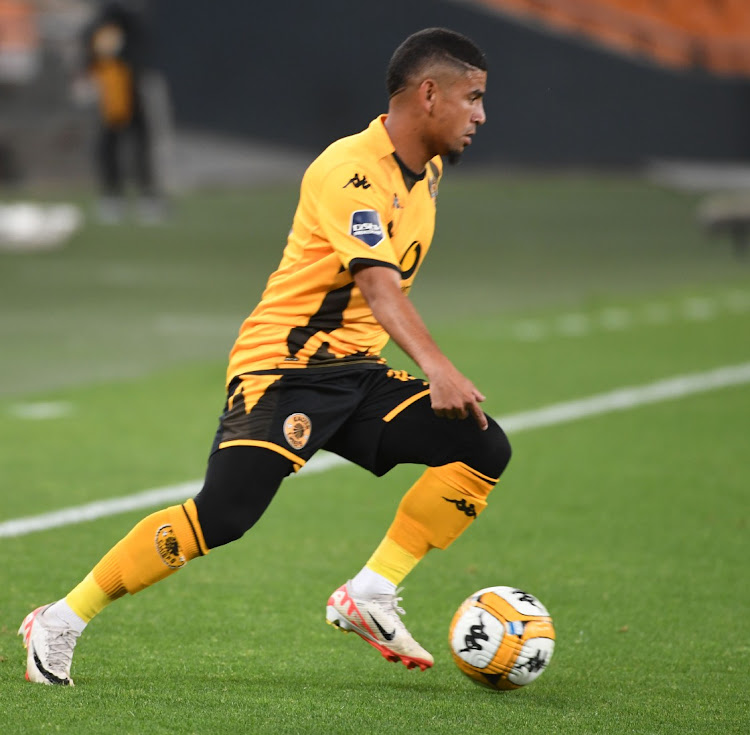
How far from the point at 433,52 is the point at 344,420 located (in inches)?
45.1

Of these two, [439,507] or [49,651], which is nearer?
[49,651]

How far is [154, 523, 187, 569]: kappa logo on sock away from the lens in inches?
178

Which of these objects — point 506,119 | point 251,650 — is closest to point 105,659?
point 251,650

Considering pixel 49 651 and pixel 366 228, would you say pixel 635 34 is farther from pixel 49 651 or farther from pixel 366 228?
pixel 49 651

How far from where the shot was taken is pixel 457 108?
14.9 feet

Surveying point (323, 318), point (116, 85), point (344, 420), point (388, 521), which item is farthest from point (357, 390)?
point (116, 85)

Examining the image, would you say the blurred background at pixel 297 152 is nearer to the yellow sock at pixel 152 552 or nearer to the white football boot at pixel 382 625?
the white football boot at pixel 382 625

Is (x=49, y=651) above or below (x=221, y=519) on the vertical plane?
below

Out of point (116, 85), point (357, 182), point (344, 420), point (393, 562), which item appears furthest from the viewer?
point (116, 85)

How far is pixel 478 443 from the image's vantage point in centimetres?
468

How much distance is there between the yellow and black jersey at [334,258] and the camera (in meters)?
4.50

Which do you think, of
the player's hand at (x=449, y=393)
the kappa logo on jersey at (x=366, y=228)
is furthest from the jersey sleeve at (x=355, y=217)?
the player's hand at (x=449, y=393)

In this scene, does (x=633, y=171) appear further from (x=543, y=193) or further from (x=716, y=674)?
(x=716, y=674)

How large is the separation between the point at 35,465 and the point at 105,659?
3.35 m
